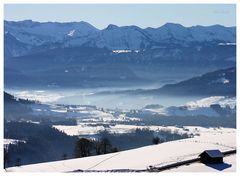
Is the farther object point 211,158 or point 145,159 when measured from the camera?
point 145,159

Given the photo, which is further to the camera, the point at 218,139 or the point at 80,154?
the point at 80,154

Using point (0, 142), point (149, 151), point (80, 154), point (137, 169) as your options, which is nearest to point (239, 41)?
point (0, 142)

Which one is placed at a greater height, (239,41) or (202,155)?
(239,41)

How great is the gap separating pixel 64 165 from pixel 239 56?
640 inches

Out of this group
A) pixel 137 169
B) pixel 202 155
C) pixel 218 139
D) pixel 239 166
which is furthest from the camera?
pixel 218 139

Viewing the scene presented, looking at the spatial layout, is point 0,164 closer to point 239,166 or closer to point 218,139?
point 239,166

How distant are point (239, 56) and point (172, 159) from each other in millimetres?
15281

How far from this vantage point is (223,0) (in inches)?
747

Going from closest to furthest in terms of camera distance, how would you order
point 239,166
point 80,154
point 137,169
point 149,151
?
1. point 239,166
2. point 137,169
3. point 149,151
4. point 80,154

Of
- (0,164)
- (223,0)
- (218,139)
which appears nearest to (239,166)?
(223,0)

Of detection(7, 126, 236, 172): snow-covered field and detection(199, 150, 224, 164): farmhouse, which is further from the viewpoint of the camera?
detection(199, 150, 224, 164): farmhouse

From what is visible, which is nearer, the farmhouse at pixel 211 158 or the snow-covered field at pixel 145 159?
the snow-covered field at pixel 145 159

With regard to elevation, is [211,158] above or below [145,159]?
below

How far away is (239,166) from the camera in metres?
19.0
